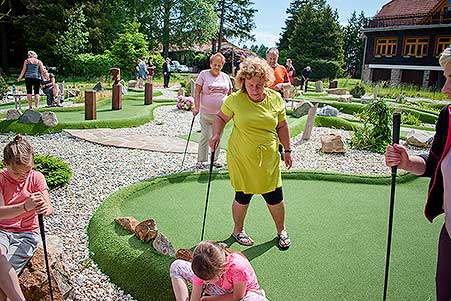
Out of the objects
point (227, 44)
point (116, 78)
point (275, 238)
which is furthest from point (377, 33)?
point (275, 238)

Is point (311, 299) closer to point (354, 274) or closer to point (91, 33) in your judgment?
point (354, 274)

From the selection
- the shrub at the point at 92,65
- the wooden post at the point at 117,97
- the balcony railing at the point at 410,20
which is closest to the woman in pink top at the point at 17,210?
the wooden post at the point at 117,97

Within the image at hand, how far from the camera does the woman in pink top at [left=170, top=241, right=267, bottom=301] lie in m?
2.07

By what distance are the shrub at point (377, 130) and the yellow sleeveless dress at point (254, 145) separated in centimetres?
469

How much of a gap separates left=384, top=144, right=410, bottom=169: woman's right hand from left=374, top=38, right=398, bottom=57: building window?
28.6 meters

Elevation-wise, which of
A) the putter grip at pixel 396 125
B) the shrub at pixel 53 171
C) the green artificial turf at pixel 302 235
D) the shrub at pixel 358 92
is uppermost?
the shrub at pixel 358 92

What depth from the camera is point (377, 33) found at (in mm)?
28719

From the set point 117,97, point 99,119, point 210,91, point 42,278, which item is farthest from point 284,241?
point 117,97

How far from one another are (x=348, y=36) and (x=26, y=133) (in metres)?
48.1

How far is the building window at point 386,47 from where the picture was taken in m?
27.8

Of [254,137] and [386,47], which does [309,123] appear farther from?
[386,47]

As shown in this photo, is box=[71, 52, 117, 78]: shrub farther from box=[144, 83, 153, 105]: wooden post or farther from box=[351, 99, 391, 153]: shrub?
box=[351, 99, 391, 153]: shrub

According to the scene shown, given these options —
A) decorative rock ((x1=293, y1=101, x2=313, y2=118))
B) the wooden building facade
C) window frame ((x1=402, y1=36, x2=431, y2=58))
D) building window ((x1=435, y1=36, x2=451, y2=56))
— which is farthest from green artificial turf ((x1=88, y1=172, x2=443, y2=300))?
window frame ((x1=402, y1=36, x2=431, y2=58))

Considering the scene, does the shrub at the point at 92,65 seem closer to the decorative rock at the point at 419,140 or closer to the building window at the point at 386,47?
the decorative rock at the point at 419,140
